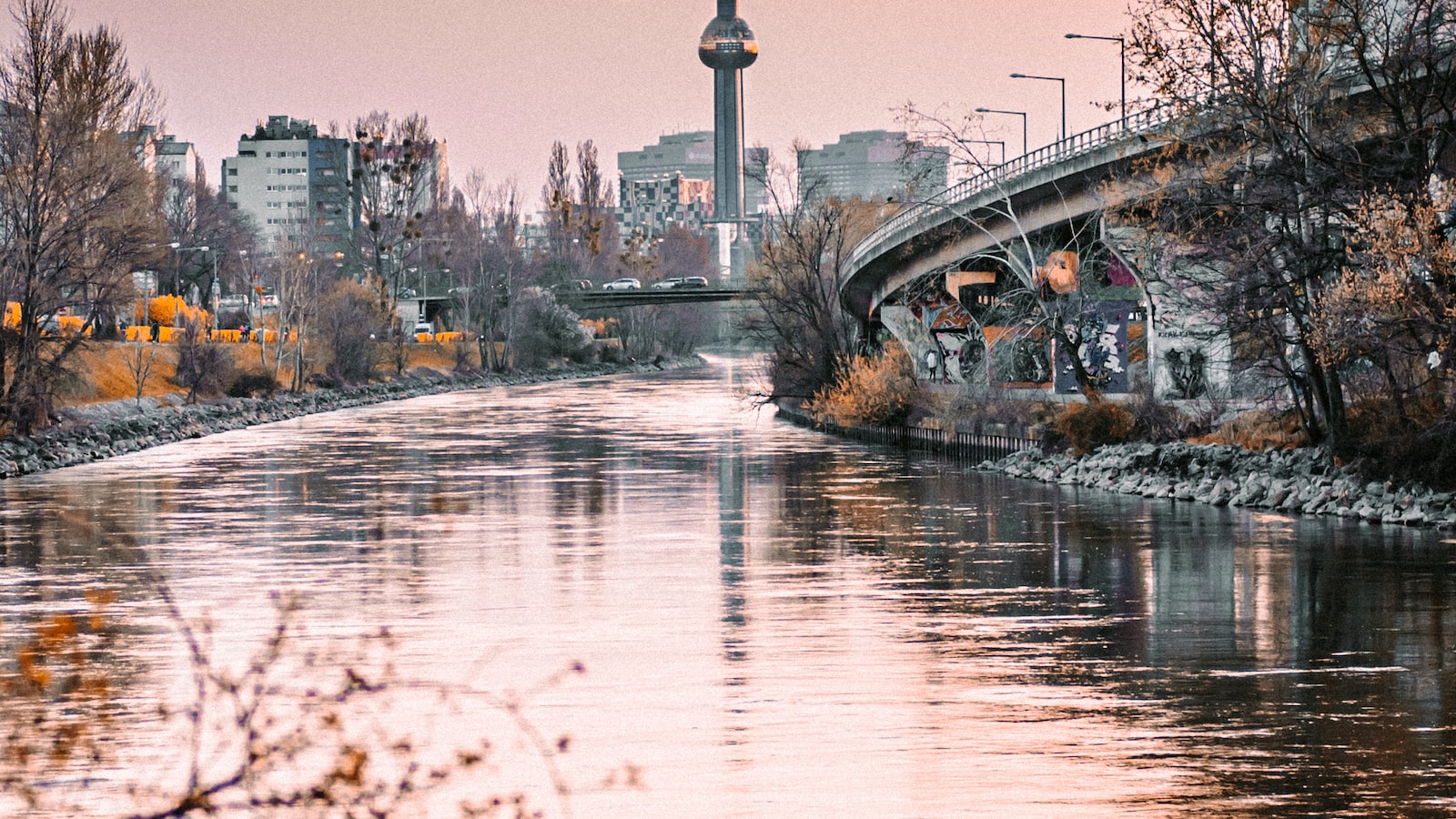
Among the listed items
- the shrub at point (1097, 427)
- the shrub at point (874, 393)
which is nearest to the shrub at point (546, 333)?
the shrub at point (874, 393)

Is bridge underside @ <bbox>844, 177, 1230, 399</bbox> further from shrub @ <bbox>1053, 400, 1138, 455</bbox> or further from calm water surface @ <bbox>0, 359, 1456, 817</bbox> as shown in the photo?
calm water surface @ <bbox>0, 359, 1456, 817</bbox>

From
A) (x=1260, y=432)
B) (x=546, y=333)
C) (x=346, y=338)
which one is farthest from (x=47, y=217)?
(x=546, y=333)

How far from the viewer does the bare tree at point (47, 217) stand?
61188 millimetres

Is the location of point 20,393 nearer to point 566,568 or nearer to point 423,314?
point 566,568

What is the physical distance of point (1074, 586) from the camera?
26047 mm

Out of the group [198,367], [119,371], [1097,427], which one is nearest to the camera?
[1097,427]

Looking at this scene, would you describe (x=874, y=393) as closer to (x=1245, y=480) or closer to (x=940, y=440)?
(x=940, y=440)

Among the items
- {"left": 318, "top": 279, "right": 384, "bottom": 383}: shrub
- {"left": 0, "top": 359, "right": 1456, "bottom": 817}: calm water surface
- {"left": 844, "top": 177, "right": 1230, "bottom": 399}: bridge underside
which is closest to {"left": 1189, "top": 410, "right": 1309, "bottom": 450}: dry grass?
{"left": 844, "top": 177, "right": 1230, "bottom": 399}: bridge underside

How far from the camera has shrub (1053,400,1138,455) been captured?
156ft

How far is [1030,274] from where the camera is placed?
60875mm

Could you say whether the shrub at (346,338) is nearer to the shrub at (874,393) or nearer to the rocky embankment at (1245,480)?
the shrub at (874,393)

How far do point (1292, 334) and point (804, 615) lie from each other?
62.8ft

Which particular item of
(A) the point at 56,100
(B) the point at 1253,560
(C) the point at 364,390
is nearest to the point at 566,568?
(B) the point at 1253,560

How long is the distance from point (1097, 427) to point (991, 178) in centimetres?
1400
